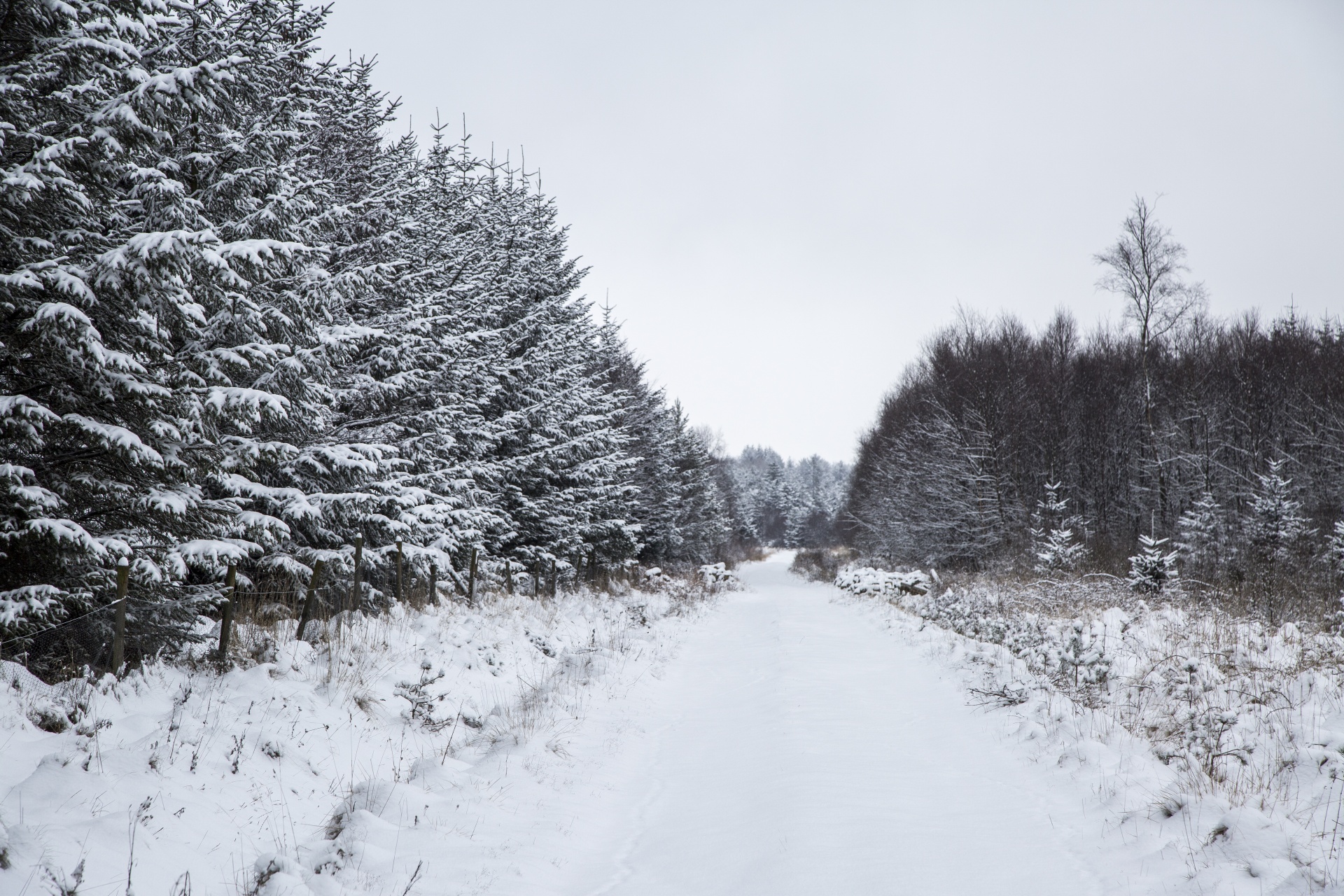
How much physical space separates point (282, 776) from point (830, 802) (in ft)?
13.2

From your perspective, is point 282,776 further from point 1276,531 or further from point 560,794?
point 1276,531

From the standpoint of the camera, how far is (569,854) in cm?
446

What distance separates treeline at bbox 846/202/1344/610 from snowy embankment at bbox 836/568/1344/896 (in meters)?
10.8

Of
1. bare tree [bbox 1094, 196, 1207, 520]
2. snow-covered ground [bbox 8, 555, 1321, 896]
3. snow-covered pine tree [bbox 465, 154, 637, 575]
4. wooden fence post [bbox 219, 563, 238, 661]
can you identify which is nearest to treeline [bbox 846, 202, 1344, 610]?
bare tree [bbox 1094, 196, 1207, 520]

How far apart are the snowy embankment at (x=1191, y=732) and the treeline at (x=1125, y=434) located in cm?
1078

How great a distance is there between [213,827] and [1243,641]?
11261 mm

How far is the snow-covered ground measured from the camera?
353 cm

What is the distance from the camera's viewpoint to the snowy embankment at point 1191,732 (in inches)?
145

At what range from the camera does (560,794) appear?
546 cm

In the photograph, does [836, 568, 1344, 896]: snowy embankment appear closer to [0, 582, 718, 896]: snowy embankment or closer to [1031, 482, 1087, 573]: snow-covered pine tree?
[0, 582, 718, 896]: snowy embankment

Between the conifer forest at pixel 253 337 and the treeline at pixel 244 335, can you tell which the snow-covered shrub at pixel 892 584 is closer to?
the conifer forest at pixel 253 337

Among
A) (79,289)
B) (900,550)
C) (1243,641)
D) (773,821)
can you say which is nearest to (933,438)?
(900,550)

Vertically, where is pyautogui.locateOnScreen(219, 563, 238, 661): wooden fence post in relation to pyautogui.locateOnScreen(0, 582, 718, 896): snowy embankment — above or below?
above

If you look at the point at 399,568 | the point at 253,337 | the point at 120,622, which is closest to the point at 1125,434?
the point at 399,568
